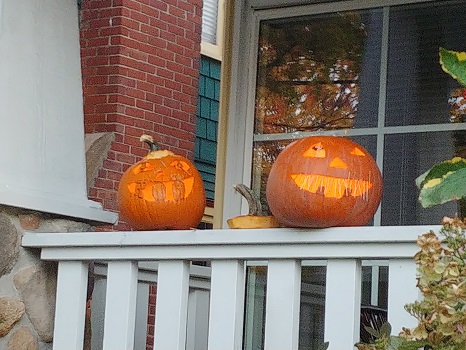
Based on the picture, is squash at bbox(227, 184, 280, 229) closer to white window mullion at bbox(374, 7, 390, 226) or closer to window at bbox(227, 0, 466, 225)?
window at bbox(227, 0, 466, 225)

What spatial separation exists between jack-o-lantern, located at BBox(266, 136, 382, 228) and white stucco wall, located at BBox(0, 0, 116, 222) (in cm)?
102

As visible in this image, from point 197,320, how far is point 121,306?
824mm

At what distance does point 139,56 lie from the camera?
7.29 meters

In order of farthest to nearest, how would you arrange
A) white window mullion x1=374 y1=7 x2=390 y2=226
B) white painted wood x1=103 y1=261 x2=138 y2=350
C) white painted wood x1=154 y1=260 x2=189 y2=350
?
white window mullion x1=374 y1=7 x2=390 y2=226
white painted wood x1=103 y1=261 x2=138 y2=350
white painted wood x1=154 y1=260 x2=189 y2=350

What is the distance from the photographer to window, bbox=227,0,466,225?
5.41 meters

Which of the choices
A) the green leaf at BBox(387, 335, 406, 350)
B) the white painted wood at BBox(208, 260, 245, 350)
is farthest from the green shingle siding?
the green leaf at BBox(387, 335, 406, 350)

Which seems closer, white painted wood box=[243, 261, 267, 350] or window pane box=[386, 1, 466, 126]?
window pane box=[386, 1, 466, 126]

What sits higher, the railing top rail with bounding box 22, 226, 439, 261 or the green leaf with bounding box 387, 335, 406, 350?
the railing top rail with bounding box 22, 226, 439, 261

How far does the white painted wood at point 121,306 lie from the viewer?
375 centimetres

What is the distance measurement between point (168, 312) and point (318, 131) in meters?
2.41

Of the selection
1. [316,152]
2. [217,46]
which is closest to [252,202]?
[316,152]

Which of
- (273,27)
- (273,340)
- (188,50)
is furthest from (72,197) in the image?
(188,50)

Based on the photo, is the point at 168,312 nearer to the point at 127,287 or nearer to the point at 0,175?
the point at 127,287

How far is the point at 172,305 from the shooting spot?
362cm
